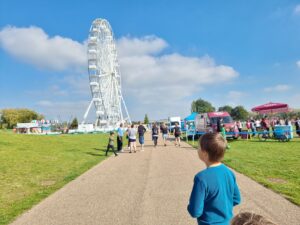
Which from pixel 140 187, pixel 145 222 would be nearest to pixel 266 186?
pixel 140 187

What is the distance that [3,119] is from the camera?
383 feet

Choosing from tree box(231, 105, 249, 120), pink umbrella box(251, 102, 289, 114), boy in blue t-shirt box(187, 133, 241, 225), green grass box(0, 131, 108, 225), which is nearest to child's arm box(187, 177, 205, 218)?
boy in blue t-shirt box(187, 133, 241, 225)

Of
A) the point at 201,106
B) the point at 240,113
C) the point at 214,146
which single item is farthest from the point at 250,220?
the point at 240,113

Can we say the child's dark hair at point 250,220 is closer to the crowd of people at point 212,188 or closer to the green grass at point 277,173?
the crowd of people at point 212,188

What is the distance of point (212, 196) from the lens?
255 cm

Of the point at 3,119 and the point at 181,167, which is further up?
the point at 3,119

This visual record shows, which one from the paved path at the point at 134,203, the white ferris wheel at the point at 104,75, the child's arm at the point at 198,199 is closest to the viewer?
the child's arm at the point at 198,199

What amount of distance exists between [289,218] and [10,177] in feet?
27.8

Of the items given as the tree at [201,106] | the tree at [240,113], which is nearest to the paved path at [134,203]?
the tree at [201,106]

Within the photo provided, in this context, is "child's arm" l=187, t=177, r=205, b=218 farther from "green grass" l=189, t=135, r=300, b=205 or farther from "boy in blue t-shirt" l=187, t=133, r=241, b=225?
"green grass" l=189, t=135, r=300, b=205

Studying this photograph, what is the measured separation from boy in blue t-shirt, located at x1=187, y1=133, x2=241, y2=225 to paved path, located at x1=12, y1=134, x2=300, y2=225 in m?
2.72

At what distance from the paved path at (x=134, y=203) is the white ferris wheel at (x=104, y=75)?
45.1m

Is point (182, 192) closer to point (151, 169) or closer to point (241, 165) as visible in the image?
point (151, 169)

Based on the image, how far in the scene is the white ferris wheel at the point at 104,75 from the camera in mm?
52875
